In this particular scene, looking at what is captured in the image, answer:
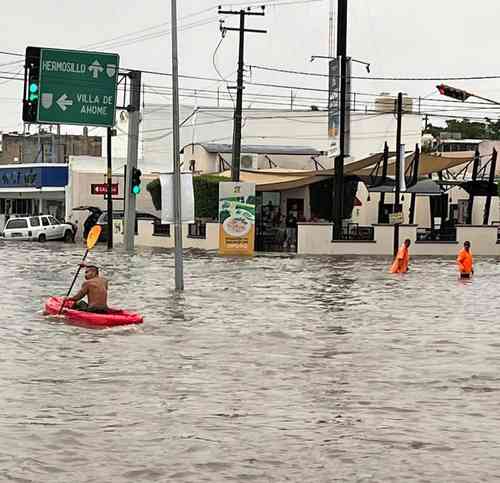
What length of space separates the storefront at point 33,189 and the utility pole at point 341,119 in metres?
28.0

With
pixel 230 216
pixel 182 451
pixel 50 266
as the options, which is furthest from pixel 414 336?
pixel 230 216

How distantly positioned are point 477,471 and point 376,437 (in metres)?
1.54

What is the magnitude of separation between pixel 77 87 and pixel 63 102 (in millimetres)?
919

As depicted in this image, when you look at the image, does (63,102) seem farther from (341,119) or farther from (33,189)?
(33,189)

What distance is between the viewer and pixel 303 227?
47.6 metres

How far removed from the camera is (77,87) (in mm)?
38094

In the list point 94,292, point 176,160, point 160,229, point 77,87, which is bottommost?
point 94,292

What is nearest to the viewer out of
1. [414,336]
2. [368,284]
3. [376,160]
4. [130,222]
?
[414,336]

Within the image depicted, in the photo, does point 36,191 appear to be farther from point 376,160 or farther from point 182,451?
point 182,451

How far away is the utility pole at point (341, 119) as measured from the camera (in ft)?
151

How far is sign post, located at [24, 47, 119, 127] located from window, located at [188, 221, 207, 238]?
1425 centimetres

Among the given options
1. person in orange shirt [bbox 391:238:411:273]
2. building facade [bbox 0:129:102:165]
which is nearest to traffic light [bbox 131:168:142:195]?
person in orange shirt [bbox 391:238:411:273]

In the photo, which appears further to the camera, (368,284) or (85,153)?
(85,153)

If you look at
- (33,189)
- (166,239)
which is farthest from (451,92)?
(33,189)
